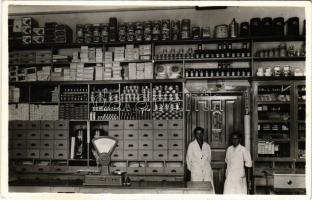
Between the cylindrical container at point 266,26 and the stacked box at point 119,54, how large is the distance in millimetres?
2348

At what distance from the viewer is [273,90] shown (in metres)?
6.05

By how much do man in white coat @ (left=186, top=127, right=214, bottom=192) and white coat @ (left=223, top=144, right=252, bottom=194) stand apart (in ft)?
1.01

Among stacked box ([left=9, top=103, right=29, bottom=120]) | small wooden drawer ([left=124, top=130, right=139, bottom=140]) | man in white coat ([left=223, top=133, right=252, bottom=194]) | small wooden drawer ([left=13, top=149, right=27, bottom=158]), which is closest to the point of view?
man in white coat ([left=223, top=133, right=252, bottom=194])

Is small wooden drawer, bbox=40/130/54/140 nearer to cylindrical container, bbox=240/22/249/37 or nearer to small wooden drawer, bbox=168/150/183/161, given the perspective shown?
small wooden drawer, bbox=168/150/183/161

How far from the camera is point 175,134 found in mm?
5867

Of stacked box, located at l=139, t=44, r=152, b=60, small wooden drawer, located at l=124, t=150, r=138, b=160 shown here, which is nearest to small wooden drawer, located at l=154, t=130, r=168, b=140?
small wooden drawer, located at l=124, t=150, r=138, b=160

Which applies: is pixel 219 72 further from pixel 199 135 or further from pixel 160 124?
pixel 160 124

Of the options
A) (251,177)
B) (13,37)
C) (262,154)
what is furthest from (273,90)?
(13,37)

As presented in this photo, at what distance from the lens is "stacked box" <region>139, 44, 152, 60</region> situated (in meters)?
6.14

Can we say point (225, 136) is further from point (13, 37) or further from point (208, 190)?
point (13, 37)

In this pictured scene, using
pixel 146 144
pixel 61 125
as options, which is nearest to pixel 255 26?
pixel 146 144

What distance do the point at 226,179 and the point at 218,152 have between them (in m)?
0.55

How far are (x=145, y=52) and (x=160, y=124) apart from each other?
125cm

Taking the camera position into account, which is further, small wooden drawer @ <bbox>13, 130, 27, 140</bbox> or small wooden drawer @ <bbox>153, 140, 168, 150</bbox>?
small wooden drawer @ <bbox>13, 130, 27, 140</bbox>
